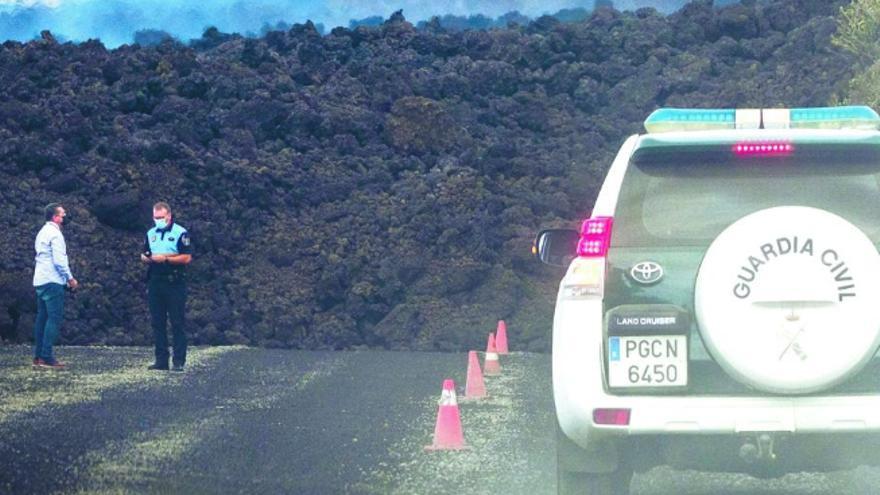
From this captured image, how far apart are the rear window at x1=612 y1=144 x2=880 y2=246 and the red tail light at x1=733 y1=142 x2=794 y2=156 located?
20 millimetres

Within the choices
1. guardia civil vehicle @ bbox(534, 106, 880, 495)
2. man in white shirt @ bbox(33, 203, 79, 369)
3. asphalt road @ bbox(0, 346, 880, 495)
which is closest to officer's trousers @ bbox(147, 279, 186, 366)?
asphalt road @ bbox(0, 346, 880, 495)

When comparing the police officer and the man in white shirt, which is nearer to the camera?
the man in white shirt

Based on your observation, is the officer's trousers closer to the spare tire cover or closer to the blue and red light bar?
the blue and red light bar

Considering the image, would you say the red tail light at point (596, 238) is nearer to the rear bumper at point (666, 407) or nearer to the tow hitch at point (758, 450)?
the rear bumper at point (666, 407)

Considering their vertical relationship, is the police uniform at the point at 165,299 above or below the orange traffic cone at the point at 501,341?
above

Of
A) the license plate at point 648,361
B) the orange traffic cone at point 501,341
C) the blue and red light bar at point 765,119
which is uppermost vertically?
the blue and red light bar at point 765,119

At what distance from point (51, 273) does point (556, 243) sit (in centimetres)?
1107

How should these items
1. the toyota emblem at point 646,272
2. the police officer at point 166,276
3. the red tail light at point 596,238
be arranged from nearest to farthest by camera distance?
the toyota emblem at point 646,272
the red tail light at point 596,238
the police officer at point 166,276

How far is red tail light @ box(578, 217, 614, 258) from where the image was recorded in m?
8.27

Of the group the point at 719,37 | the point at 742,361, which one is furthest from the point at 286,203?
the point at 742,361

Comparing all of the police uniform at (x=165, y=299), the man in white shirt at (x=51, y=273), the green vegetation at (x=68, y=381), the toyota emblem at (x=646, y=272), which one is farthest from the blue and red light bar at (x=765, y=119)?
the man in white shirt at (x=51, y=273)

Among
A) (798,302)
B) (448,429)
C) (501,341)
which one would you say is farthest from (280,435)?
(501,341)

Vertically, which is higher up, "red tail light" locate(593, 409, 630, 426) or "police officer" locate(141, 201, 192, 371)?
"police officer" locate(141, 201, 192, 371)

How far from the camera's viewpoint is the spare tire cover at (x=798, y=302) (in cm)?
776
